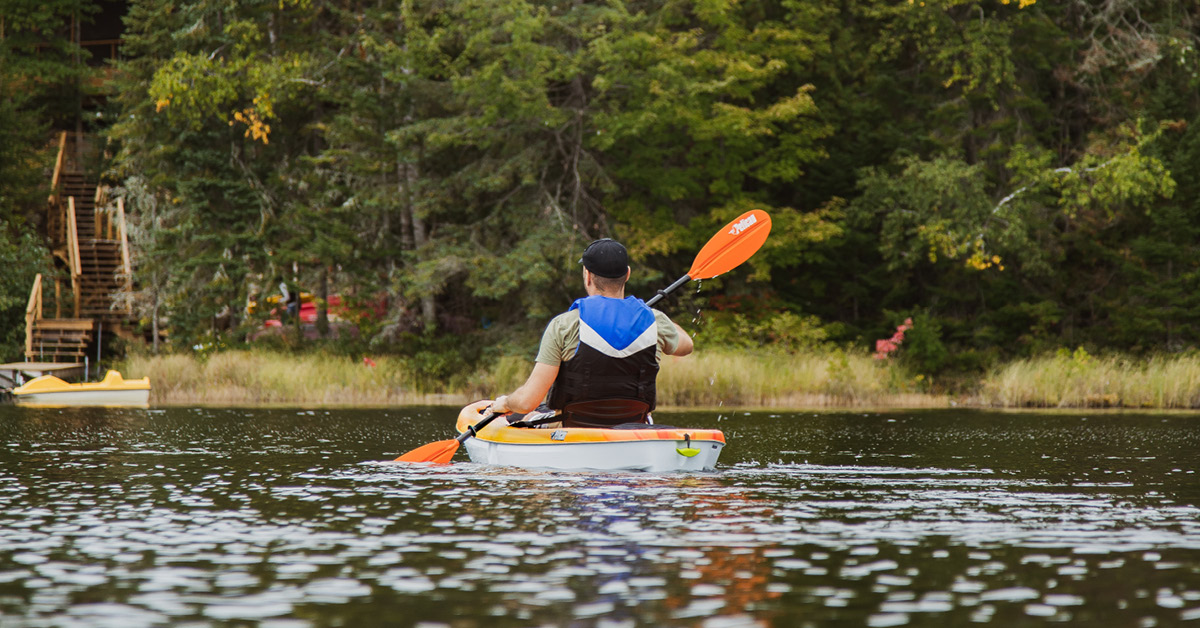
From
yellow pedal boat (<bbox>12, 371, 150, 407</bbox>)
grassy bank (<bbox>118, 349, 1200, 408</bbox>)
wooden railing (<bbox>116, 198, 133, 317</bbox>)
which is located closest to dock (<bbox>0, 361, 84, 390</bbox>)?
grassy bank (<bbox>118, 349, 1200, 408</bbox>)

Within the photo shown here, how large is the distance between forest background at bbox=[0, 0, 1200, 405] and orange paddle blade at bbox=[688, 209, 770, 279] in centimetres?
1011

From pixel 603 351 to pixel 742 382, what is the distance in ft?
39.1

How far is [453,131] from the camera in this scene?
2328cm

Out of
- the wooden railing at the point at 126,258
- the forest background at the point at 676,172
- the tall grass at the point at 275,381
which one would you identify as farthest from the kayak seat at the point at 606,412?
the wooden railing at the point at 126,258

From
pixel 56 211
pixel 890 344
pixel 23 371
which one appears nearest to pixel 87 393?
pixel 23 371

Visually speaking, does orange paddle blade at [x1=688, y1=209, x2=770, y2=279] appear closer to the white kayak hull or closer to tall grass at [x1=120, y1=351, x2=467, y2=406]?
the white kayak hull

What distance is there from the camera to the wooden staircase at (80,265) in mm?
26469

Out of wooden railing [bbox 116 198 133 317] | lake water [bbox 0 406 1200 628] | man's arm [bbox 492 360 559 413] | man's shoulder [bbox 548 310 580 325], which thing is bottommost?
lake water [bbox 0 406 1200 628]

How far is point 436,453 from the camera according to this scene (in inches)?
406

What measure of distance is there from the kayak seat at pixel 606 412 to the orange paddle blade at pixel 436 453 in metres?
1.49

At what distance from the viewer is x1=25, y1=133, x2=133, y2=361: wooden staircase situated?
86.8 ft

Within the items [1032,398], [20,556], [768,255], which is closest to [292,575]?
[20,556]

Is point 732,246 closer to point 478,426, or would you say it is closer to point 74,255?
point 478,426

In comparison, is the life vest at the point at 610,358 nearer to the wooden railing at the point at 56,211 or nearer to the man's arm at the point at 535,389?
the man's arm at the point at 535,389
